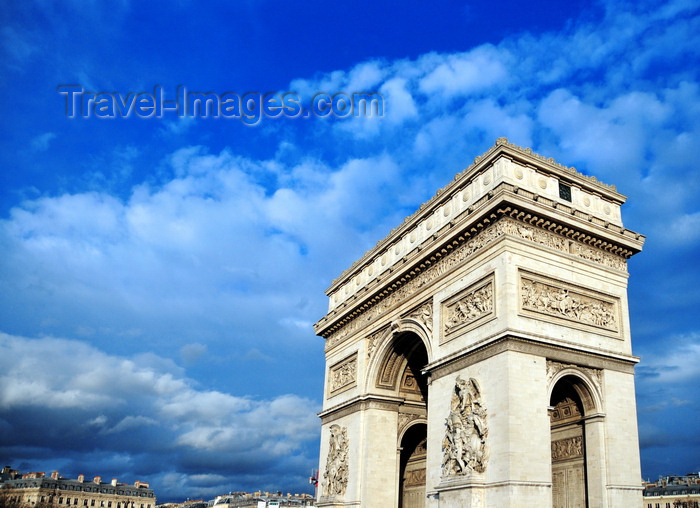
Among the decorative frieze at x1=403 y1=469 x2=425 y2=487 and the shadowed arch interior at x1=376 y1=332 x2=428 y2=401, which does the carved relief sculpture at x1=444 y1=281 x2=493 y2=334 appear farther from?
the decorative frieze at x1=403 y1=469 x2=425 y2=487

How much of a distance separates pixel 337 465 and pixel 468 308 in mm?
10104

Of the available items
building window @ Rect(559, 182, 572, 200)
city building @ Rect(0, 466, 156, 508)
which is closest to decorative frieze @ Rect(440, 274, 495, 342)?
building window @ Rect(559, 182, 572, 200)

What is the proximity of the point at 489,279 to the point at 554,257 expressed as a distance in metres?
2.25

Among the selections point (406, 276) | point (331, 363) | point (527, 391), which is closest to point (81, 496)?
point (331, 363)

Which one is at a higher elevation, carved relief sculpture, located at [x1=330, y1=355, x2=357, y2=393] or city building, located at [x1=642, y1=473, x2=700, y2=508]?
carved relief sculpture, located at [x1=330, y1=355, x2=357, y2=393]

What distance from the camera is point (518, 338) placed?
62.9ft

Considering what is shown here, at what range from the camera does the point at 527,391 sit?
744 inches

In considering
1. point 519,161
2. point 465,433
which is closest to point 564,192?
point 519,161

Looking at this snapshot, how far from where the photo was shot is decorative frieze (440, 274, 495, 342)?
2045cm

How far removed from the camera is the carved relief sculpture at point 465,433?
19109mm

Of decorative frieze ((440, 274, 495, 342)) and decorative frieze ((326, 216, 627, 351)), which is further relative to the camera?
decorative frieze ((326, 216, 627, 351))

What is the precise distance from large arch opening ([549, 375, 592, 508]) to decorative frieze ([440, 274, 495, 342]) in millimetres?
3062

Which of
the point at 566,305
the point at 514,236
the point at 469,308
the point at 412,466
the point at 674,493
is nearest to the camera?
the point at 514,236

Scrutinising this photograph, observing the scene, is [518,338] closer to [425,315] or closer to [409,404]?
[425,315]
